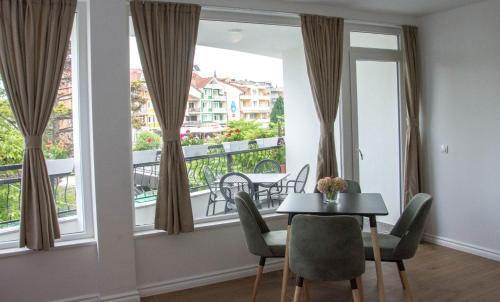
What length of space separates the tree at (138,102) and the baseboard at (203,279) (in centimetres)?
140

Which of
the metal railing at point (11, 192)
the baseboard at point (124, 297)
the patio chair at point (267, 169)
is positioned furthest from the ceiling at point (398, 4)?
the baseboard at point (124, 297)

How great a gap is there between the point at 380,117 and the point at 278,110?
59.6 inches

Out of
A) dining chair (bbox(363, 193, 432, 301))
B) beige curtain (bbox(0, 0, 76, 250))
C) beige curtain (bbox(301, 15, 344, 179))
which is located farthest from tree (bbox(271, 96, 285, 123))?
beige curtain (bbox(0, 0, 76, 250))

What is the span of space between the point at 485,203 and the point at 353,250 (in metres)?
2.56

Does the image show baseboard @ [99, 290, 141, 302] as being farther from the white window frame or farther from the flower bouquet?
the white window frame

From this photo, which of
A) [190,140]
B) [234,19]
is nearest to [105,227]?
[190,140]

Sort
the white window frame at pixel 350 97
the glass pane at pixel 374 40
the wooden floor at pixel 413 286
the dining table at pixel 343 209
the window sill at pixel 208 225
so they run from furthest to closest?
the glass pane at pixel 374 40 → the white window frame at pixel 350 97 → the window sill at pixel 208 225 → the wooden floor at pixel 413 286 → the dining table at pixel 343 209

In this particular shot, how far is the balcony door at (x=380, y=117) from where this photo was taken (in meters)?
5.20

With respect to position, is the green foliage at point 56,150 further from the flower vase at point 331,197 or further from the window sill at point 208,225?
the flower vase at point 331,197

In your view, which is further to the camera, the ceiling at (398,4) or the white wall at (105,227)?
the ceiling at (398,4)

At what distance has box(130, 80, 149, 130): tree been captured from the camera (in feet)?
13.0

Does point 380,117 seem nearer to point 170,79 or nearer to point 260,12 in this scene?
point 260,12

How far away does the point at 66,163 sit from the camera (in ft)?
12.3

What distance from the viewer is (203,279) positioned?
13.4 ft
